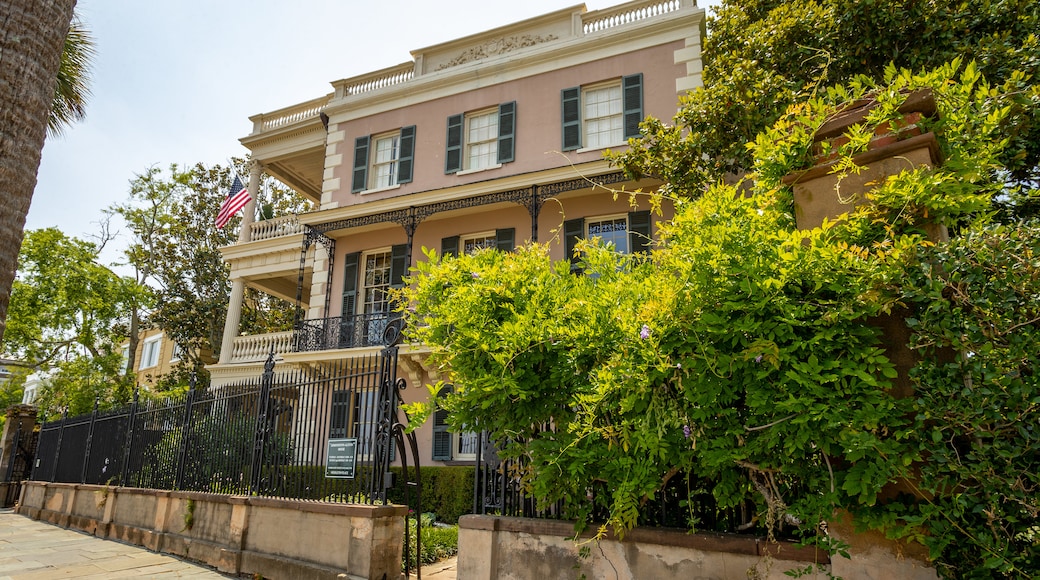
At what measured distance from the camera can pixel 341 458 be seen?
22.6ft

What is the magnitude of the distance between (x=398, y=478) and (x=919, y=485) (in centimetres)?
1146

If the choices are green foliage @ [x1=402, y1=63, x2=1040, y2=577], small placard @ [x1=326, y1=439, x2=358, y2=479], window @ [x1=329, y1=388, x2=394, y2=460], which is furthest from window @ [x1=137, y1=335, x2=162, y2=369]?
green foliage @ [x1=402, y1=63, x2=1040, y2=577]

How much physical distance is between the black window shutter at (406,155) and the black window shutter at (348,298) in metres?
2.59

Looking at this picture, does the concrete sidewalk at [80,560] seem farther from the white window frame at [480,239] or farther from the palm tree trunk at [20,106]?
the white window frame at [480,239]

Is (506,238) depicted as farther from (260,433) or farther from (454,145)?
(260,433)

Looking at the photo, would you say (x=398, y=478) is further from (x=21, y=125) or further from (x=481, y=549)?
(x=21, y=125)

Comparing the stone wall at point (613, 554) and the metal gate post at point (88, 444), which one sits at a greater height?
the metal gate post at point (88, 444)

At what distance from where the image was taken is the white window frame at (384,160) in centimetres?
1791

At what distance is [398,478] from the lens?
13.1 metres

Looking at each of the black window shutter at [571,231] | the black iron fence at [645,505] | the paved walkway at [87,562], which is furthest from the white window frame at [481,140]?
the black iron fence at [645,505]

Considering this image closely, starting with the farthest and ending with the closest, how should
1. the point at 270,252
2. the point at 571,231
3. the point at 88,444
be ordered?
the point at 270,252 → the point at 571,231 → the point at 88,444

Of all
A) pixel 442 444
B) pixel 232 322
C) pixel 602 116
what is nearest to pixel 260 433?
pixel 442 444

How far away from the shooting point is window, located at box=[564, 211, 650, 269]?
14219 mm

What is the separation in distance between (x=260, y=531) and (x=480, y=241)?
10213mm
